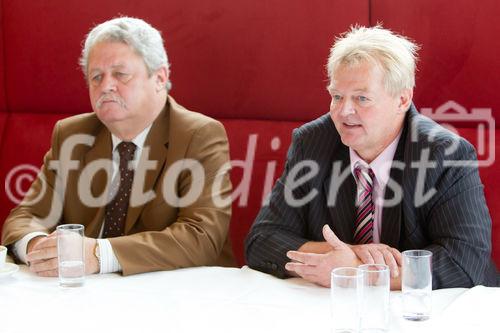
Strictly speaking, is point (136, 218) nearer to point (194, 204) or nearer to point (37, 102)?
point (194, 204)

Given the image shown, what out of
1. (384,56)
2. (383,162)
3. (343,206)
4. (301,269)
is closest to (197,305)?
(301,269)

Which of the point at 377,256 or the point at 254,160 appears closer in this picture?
the point at 377,256

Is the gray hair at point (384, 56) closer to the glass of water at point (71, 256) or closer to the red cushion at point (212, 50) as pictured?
the red cushion at point (212, 50)

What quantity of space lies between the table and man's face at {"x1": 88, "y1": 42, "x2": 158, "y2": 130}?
24.1 inches

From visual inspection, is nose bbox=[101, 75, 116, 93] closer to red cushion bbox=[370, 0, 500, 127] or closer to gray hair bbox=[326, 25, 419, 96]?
gray hair bbox=[326, 25, 419, 96]

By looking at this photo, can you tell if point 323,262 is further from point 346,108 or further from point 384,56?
point 384,56

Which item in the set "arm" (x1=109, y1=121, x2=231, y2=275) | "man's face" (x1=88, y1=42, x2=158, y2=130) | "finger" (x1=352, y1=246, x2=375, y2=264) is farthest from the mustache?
"finger" (x1=352, y1=246, x2=375, y2=264)

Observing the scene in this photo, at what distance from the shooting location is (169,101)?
262cm

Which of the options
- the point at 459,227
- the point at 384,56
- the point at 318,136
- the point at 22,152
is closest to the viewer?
the point at 459,227

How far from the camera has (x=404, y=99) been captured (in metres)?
2.21

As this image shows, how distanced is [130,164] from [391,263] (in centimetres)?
95

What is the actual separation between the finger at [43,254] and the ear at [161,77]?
702mm

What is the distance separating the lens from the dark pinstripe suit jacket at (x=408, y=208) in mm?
2012

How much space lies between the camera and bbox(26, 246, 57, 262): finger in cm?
208
